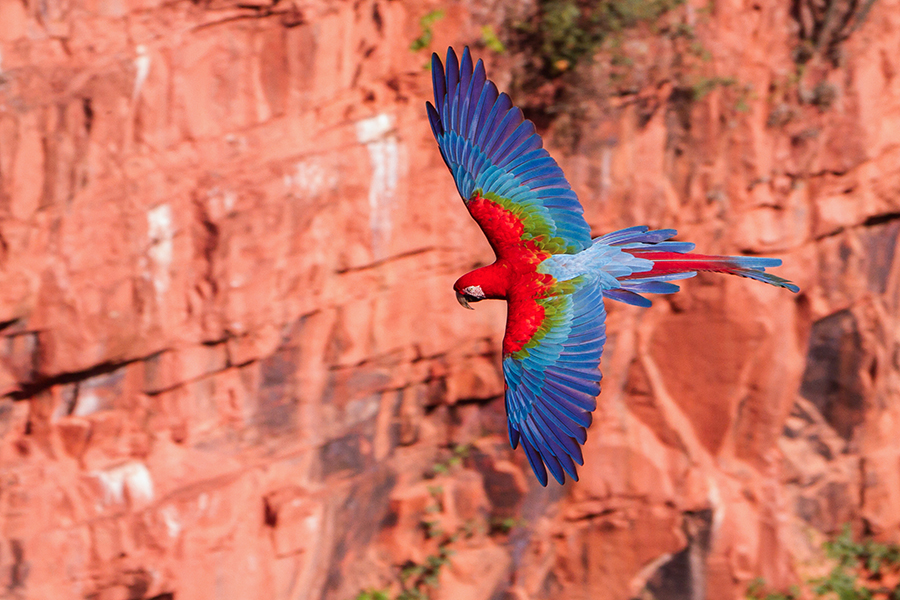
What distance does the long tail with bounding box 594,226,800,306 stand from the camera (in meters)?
2.72

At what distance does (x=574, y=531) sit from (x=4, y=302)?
348 cm

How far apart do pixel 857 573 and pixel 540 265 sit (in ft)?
14.9

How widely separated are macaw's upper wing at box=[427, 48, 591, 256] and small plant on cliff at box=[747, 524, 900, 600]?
162 inches

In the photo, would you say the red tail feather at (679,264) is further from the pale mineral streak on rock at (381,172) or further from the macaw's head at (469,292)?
the pale mineral streak on rock at (381,172)

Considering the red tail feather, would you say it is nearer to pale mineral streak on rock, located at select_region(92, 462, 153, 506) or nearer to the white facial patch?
the white facial patch

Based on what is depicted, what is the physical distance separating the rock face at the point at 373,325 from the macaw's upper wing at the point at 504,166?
1356 millimetres

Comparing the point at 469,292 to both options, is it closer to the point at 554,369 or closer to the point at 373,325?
the point at 554,369

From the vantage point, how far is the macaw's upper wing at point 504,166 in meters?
2.95

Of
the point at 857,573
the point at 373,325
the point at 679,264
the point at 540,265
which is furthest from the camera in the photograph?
the point at 857,573

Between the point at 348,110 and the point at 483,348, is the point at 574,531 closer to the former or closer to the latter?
the point at 483,348

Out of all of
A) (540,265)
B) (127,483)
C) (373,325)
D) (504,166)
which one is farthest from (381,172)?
(127,483)

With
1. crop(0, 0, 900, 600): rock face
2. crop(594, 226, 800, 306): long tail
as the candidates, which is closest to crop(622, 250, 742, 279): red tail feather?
crop(594, 226, 800, 306): long tail

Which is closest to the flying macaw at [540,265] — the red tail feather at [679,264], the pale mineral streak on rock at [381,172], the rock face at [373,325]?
the red tail feather at [679,264]

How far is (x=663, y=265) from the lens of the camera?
2727 millimetres
